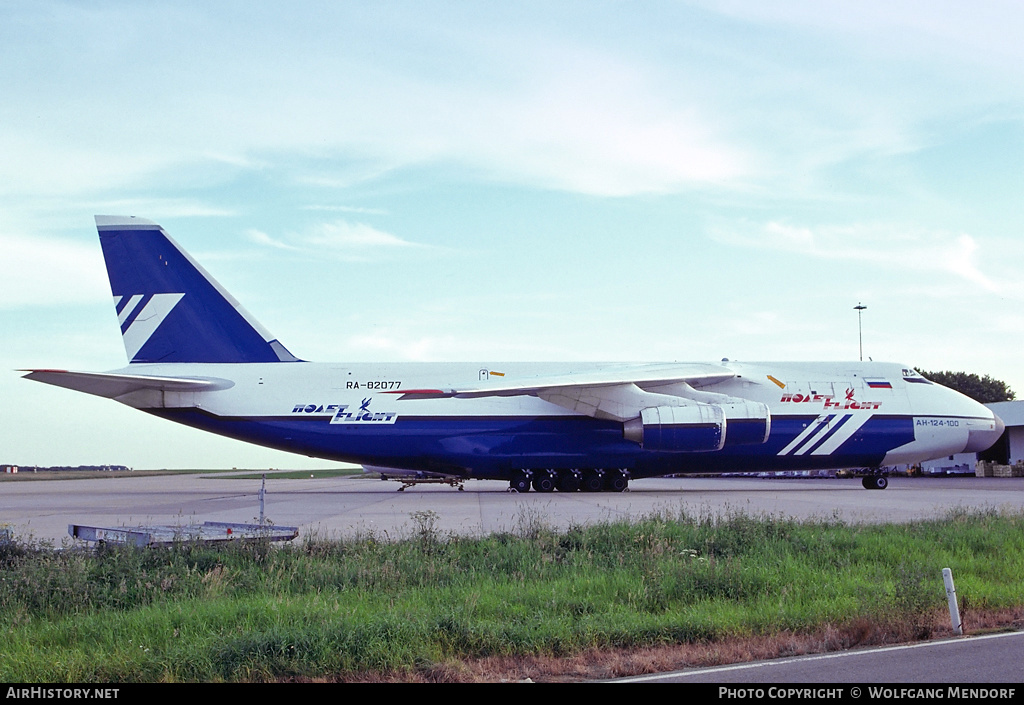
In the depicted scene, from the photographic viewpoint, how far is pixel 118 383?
73.8ft

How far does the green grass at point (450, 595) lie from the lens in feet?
20.4

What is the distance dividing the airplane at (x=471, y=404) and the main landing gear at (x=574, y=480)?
42 millimetres

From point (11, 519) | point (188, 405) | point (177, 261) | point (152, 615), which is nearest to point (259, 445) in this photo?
point (188, 405)

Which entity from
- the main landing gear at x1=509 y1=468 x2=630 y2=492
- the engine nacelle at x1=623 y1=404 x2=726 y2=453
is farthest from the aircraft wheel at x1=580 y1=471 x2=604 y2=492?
the engine nacelle at x1=623 y1=404 x2=726 y2=453

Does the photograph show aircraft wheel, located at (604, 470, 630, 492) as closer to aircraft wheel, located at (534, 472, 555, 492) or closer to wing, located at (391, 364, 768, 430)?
aircraft wheel, located at (534, 472, 555, 492)

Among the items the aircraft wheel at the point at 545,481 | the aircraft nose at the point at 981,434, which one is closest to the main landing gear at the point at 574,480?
the aircraft wheel at the point at 545,481

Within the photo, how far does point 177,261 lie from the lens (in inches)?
958

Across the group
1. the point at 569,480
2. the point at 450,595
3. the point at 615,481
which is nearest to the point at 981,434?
the point at 615,481

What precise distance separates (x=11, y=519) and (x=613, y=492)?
49.9 ft

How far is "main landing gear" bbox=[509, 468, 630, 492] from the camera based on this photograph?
24.8m

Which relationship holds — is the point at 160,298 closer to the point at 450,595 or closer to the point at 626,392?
the point at 626,392

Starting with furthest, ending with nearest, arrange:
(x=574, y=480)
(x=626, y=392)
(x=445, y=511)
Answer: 1. (x=574, y=480)
2. (x=626, y=392)
3. (x=445, y=511)

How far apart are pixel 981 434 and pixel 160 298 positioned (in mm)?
24496
